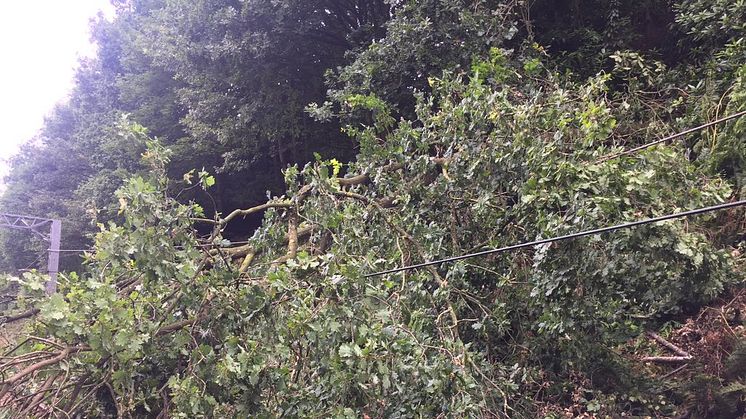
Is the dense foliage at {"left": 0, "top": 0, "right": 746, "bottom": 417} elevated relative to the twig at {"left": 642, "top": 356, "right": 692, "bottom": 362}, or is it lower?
elevated

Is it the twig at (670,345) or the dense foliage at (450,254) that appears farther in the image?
the twig at (670,345)

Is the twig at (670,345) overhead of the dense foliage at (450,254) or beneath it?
beneath

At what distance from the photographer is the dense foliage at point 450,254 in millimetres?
1896

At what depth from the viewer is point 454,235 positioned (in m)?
3.22

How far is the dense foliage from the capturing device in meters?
1.90

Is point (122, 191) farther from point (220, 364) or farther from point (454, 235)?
point (454, 235)

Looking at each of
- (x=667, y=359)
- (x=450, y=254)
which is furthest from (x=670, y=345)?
(x=450, y=254)

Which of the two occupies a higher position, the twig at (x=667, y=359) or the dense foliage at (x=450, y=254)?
the dense foliage at (x=450, y=254)

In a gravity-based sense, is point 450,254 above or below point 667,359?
above

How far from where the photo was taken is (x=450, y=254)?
316 centimetres

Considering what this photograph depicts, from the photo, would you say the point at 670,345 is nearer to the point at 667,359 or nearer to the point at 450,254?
the point at 667,359

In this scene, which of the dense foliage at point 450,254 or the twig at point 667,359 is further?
the twig at point 667,359

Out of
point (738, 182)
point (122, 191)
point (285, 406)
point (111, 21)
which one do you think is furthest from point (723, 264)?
point (111, 21)

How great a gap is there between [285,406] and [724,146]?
3285 millimetres
